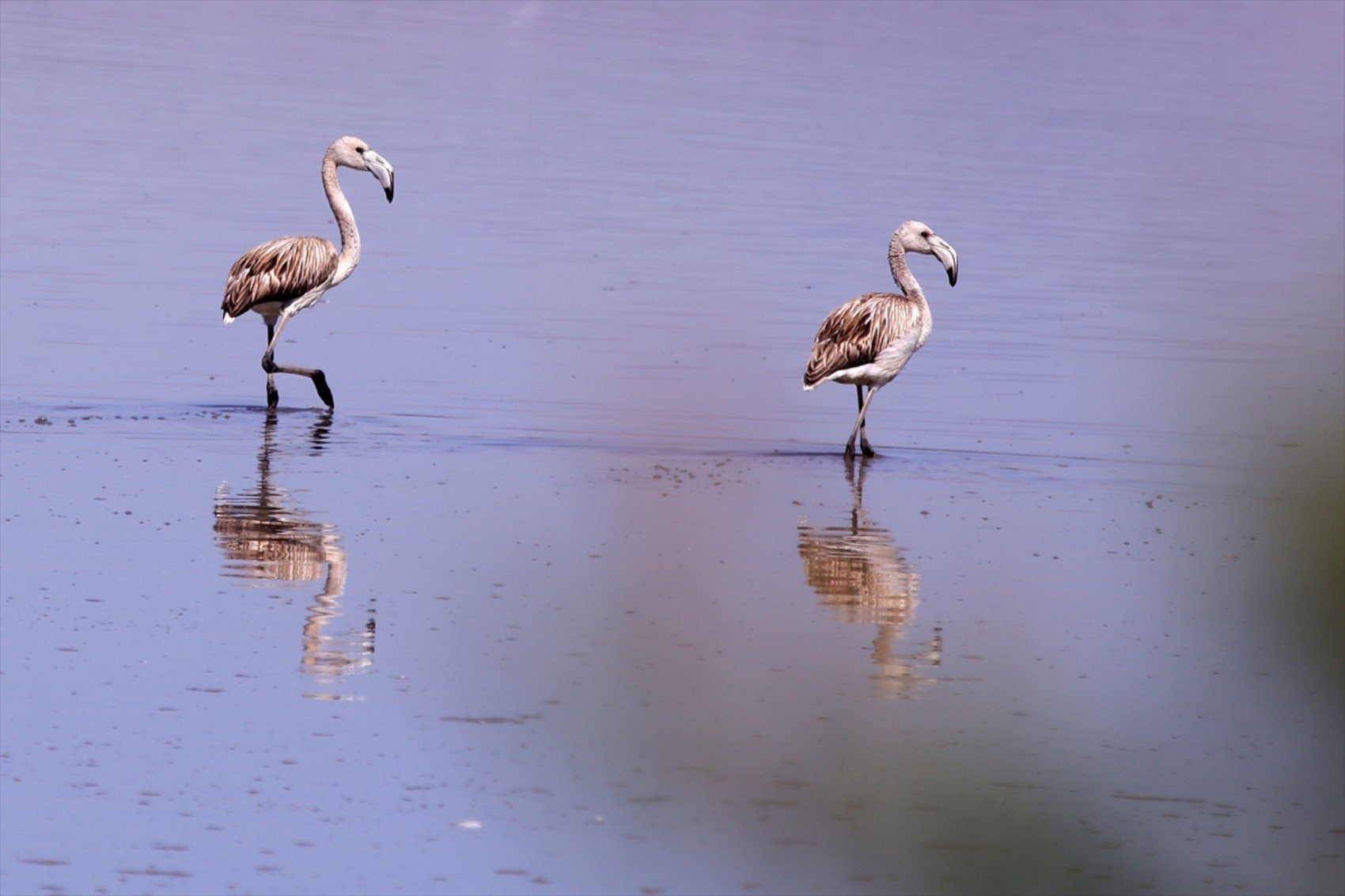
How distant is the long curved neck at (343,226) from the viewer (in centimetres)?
1603

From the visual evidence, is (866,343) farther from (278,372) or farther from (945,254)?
(278,372)

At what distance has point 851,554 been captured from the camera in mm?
10664

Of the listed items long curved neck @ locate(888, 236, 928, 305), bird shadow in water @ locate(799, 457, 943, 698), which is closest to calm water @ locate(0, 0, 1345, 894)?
bird shadow in water @ locate(799, 457, 943, 698)

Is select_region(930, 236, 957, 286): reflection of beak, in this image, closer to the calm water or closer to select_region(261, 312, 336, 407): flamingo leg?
the calm water

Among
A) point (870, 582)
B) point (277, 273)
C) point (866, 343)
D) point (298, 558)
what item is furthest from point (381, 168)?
point (870, 582)

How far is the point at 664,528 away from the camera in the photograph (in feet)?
6.46

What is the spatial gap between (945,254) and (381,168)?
171 inches

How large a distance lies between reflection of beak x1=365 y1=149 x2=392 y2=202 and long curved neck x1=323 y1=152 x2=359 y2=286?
279 mm

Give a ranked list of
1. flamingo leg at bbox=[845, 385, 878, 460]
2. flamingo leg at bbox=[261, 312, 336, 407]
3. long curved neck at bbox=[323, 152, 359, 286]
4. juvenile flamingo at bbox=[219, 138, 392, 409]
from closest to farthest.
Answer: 1. flamingo leg at bbox=[845, 385, 878, 460]
2. flamingo leg at bbox=[261, 312, 336, 407]
3. juvenile flamingo at bbox=[219, 138, 392, 409]
4. long curved neck at bbox=[323, 152, 359, 286]

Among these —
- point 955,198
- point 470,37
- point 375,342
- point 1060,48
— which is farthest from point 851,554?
point 1060,48

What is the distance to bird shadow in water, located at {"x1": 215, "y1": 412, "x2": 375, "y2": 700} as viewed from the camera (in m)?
8.09

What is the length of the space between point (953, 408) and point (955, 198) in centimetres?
1391

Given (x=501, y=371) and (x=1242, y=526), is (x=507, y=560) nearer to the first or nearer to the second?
(x=1242, y=526)

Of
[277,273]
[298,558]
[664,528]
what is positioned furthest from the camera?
[277,273]
